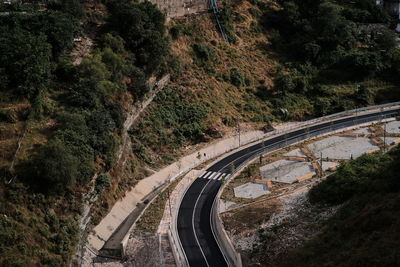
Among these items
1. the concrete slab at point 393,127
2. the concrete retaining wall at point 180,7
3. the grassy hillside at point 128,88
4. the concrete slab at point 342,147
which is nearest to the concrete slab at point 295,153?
the concrete slab at point 342,147

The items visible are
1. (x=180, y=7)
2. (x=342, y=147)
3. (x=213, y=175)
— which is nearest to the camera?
(x=213, y=175)

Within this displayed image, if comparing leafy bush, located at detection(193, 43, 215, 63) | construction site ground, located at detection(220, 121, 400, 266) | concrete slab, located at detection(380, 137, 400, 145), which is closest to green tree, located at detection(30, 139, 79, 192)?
construction site ground, located at detection(220, 121, 400, 266)

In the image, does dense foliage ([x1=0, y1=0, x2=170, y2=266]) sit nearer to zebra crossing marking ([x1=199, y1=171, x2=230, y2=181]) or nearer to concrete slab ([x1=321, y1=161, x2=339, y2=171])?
zebra crossing marking ([x1=199, y1=171, x2=230, y2=181])

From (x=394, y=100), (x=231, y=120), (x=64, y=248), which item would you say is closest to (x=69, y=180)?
(x=64, y=248)

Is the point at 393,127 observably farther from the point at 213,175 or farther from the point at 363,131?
the point at 213,175

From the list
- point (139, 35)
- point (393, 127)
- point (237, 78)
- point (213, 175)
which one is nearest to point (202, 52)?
point (237, 78)
